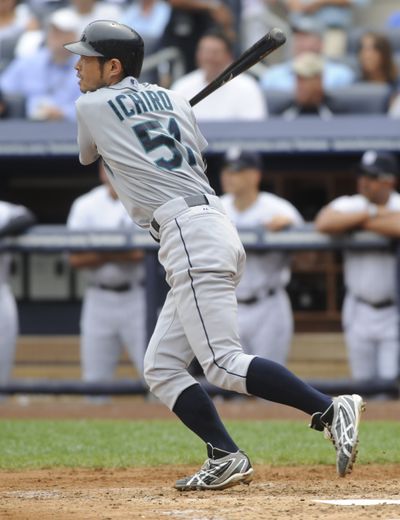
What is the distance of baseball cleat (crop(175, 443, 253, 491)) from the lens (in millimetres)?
4285

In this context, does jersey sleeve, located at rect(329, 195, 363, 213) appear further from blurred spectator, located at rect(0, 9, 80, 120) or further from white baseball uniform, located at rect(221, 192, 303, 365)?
blurred spectator, located at rect(0, 9, 80, 120)

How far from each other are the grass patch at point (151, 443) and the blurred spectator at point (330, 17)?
207 inches

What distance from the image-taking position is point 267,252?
777 centimetres

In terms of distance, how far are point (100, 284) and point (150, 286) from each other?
33 cm

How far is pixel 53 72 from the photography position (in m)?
9.70

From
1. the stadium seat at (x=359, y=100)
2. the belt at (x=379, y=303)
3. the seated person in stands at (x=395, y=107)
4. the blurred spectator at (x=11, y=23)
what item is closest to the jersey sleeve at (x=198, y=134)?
the belt at (x=379, y=303)

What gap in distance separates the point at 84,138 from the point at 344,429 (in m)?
1.38

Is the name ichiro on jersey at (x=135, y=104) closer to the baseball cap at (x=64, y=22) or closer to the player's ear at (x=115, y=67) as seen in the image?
the player's ear at (x=115, y=67)

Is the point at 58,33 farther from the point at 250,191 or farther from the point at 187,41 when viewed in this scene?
the point at 250,191

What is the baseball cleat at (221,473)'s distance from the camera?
4.29 metres

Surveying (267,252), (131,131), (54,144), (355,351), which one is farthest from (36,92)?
(131,131)

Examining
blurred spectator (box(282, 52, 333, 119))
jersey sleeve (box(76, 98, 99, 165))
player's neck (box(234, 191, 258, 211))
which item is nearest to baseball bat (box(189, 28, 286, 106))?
jersey sleeve (box(76, 98, 99, 165))

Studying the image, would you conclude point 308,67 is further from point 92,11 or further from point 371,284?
point 92,11

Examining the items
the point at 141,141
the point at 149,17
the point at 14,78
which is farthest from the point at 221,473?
the point at 149,17
